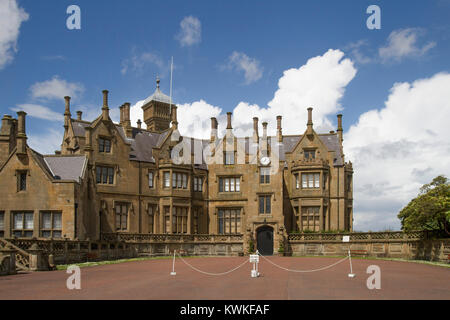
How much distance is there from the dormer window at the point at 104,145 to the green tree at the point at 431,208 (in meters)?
27.3

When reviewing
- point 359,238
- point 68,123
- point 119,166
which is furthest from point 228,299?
point 68,123

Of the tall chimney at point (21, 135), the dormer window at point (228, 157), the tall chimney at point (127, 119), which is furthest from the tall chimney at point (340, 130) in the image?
the tall chimney at point (21, 135)

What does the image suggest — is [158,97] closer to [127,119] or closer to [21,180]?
[127,119]

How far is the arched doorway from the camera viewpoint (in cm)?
4438

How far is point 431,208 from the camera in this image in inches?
1214

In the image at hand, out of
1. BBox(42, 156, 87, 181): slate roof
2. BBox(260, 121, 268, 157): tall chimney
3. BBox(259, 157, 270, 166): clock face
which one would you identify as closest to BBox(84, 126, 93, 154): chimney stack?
BBox(42, 156, 87, 181): slate roof

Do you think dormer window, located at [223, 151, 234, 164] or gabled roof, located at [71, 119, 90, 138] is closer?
gabled roof, located at [71, 119, 90, 138]

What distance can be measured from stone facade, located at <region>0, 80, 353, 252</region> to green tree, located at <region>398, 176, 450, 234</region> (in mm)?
12531

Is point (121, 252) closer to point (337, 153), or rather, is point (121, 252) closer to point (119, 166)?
point (119, 166)

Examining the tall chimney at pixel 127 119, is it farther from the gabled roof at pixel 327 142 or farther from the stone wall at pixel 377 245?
the stone wall at pixel 377 245

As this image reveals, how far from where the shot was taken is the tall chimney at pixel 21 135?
33491mm

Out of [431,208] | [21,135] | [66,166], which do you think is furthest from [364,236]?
[21,135]

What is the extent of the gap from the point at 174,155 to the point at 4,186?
18.2 metres

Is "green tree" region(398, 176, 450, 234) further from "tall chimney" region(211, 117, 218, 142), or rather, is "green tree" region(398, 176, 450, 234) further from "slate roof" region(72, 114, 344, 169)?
"tall chimney" region(211, 117, 218, 142)
